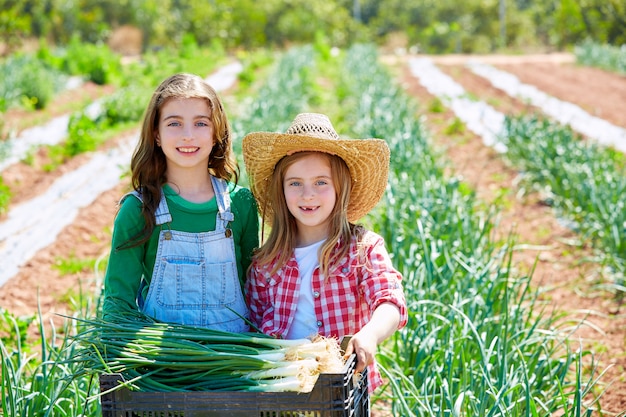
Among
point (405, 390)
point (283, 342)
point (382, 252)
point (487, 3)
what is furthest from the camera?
point (487, 3)

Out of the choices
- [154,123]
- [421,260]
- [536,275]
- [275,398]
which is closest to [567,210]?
[536,275]

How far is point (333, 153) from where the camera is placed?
2.19 metres

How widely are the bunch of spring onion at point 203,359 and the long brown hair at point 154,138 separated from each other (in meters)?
0.41

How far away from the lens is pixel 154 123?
225 centimetres

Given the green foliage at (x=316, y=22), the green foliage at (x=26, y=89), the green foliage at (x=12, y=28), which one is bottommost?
the green foliage at (x=26, y=89)

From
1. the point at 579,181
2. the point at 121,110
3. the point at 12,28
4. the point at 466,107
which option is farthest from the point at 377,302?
the point at 12,28

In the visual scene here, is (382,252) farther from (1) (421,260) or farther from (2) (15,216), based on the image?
(2) (15,216)

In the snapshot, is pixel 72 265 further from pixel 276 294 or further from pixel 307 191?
pixel 307 191

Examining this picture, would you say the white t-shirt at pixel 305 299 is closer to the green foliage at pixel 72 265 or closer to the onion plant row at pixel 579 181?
the onion plant row at pixel 579 181

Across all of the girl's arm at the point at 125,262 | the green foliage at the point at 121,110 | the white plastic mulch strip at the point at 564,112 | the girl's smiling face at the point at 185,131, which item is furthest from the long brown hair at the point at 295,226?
the green foliage at the point at 121,110

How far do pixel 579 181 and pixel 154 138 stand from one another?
362 centimetres

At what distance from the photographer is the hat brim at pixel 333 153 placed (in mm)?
2145

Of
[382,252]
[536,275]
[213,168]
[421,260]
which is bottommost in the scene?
[536,275]

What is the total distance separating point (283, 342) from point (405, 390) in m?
0.91
